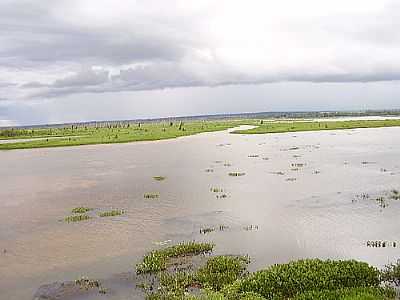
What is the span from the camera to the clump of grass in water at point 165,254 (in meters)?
16.4

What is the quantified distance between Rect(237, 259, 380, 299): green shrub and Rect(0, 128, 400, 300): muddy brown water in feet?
8.42

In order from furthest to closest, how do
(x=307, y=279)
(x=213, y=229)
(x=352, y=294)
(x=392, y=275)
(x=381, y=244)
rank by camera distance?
(x=213, y=229), (x=381, y=244), (x=392, y=275), (x=307, y=279), (x=352, y=294)

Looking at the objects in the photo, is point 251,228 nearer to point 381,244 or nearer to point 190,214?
point 190,214

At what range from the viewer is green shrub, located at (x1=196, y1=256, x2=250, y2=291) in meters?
14.4

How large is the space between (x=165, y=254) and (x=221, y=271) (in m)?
3.15

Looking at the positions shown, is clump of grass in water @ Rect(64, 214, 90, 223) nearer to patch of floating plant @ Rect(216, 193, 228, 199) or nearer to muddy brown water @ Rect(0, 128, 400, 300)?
muddy brown water @ Rect(0, 128, 400, 300)

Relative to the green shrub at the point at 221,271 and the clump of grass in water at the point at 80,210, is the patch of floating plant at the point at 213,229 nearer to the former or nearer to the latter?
the green shrub at the point at 221,271

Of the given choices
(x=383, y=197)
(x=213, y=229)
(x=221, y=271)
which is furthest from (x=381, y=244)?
(x=383, y=197)

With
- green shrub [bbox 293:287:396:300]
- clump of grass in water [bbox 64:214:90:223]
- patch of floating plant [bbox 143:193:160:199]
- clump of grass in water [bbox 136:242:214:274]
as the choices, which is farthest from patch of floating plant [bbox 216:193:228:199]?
green shrub [bbox 293:287:396:300]

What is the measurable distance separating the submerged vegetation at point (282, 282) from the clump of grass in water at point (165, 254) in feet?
2.06

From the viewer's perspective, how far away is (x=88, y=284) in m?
15.4

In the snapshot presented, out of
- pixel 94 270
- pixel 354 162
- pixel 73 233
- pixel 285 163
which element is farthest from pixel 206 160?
pixel 94 270

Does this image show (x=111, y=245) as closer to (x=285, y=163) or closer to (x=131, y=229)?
(x=131, y=229)

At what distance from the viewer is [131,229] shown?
75.1ft
